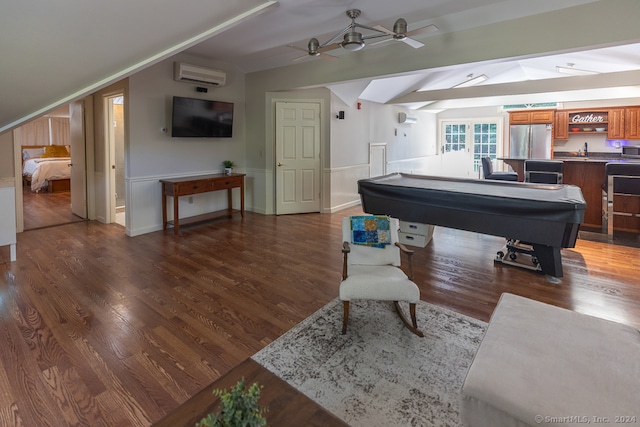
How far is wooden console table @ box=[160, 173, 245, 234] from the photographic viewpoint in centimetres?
510

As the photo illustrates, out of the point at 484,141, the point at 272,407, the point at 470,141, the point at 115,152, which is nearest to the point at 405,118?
the point at 470,141

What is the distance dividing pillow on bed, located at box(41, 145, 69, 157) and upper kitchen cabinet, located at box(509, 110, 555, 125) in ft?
42.0

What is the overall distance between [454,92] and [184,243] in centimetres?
638

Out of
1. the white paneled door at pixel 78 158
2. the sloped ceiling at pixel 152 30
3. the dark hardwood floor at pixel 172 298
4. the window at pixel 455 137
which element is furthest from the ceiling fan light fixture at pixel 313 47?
the window at pixel 455 137

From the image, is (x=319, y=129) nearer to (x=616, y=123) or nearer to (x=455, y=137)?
(x=455, y=137)

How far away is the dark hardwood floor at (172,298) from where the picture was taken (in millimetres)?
1950

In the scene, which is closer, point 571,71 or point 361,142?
point 571,71

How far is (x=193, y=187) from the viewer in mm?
5281

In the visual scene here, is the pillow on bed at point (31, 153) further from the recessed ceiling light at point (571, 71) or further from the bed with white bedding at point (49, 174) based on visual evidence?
the recessed ceiling light at point (571, 71)

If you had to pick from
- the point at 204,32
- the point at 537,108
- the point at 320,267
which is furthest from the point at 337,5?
the point at 537,108

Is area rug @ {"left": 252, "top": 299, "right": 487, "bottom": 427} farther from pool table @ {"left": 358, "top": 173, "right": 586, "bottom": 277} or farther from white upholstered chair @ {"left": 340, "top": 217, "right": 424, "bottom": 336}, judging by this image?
pool table @ {"left": 358, "top": 173, "right": 586, "bottom": 277}

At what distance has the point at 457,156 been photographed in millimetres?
10797

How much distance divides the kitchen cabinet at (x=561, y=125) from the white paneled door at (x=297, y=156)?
6.30m

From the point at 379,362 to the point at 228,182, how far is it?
173 inches
